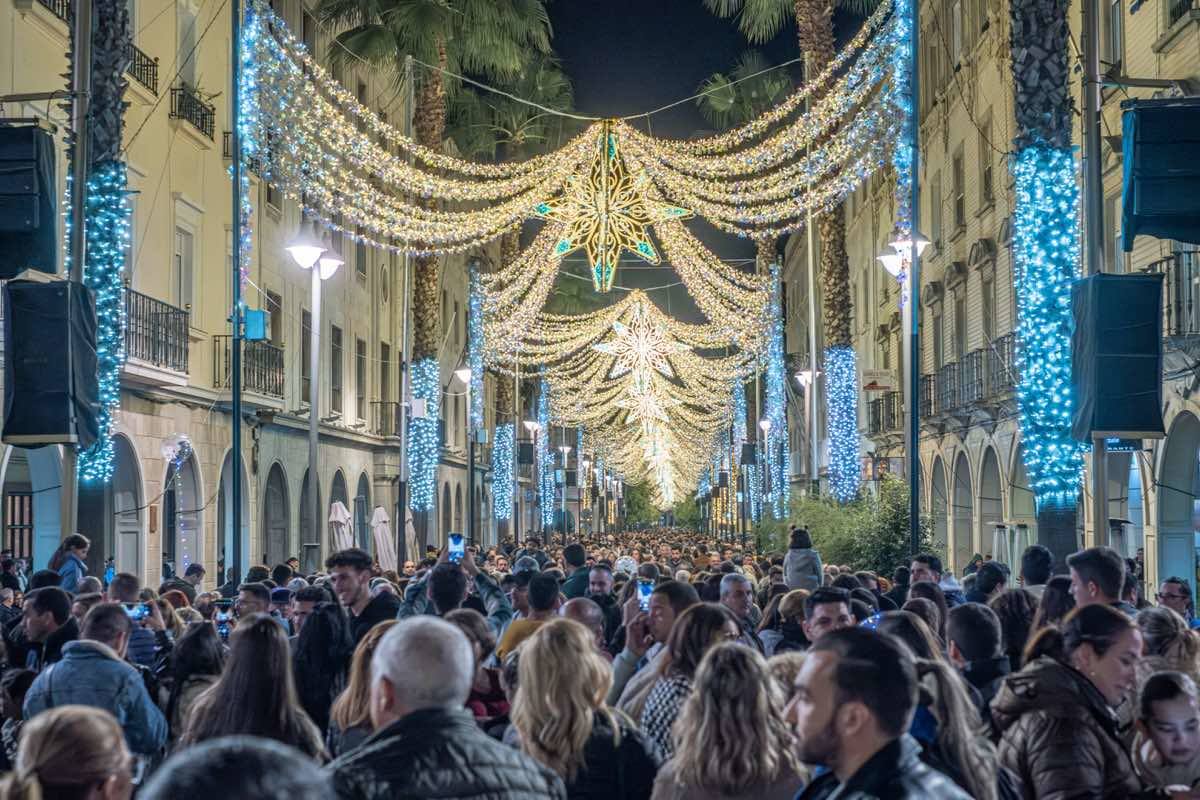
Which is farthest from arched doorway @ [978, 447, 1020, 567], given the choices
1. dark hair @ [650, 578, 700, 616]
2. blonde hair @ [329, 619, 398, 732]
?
blonde hair @ [329, 619, 398, 732]

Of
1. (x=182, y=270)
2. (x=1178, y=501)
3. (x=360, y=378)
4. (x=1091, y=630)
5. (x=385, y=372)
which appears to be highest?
(x=182, y=270)

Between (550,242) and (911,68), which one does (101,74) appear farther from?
(550,242)

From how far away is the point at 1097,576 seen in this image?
9258 mm

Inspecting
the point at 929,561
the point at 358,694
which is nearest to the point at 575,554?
the point at 929,561

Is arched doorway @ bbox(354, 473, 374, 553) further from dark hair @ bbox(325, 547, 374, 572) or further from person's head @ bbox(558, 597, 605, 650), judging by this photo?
person's head @ bbox(558, 597, 605, 650)

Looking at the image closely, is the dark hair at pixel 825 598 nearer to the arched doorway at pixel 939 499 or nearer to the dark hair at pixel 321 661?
the dark hair at pixel 321 661

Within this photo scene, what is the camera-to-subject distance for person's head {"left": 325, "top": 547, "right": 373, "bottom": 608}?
35.4 feet

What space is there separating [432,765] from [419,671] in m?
0.28

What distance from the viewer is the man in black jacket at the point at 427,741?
427 cm

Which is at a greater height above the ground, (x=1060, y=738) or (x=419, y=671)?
(x=419, y=671)

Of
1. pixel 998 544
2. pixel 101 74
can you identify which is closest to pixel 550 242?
pixel 998 544

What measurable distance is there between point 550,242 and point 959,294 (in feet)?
34.5

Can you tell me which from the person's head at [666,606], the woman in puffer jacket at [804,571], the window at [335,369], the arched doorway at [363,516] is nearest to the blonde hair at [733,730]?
the person's head at [666,606]

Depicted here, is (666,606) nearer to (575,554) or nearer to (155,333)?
(575,554)
